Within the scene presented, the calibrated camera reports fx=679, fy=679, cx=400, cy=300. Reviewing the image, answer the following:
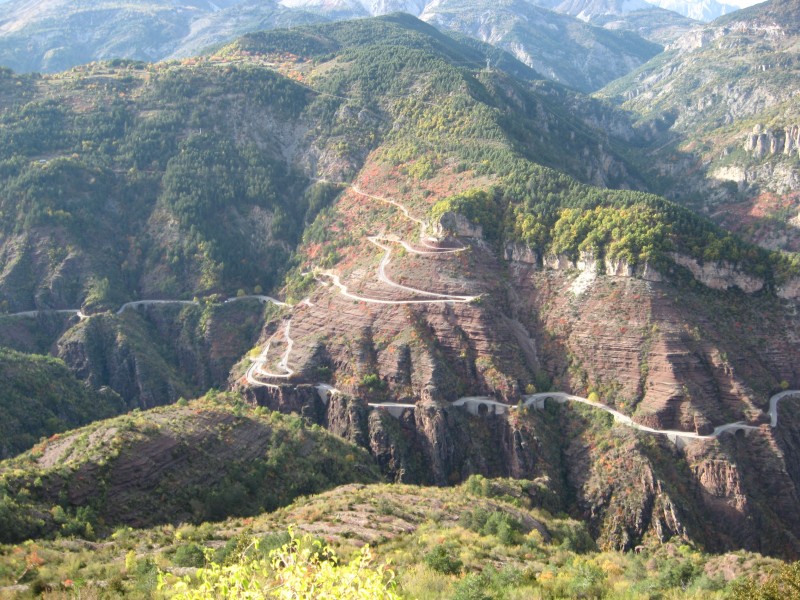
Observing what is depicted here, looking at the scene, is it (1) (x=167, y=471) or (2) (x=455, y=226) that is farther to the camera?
(2) (x=455, y=226)

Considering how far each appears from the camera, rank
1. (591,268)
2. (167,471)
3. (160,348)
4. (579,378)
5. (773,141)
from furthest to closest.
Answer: (773,141) → (160,348) → (591,268) → (579,378) → (167,471)

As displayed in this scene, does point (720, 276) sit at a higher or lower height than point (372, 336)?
higher

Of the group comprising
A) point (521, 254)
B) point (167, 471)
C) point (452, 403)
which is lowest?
point (452, 403)

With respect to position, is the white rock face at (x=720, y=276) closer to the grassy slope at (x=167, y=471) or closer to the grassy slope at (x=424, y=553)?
the grassy slope at (x=424, y=553)

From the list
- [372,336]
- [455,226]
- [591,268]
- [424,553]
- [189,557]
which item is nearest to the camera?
[189,557]

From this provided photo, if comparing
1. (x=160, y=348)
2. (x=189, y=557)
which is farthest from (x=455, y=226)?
(x=189, y=557)

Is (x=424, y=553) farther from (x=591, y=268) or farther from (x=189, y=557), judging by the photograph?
(x=591, y=268)

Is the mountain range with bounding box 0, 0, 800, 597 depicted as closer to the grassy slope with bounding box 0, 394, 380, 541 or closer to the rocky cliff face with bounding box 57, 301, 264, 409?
the grassy slope with bounding box 0, 394, 380, 541

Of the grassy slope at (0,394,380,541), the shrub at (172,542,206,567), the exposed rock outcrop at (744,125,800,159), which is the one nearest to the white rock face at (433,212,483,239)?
the grassy slope at (0,394,380,541)

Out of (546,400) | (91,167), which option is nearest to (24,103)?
(91,167)
